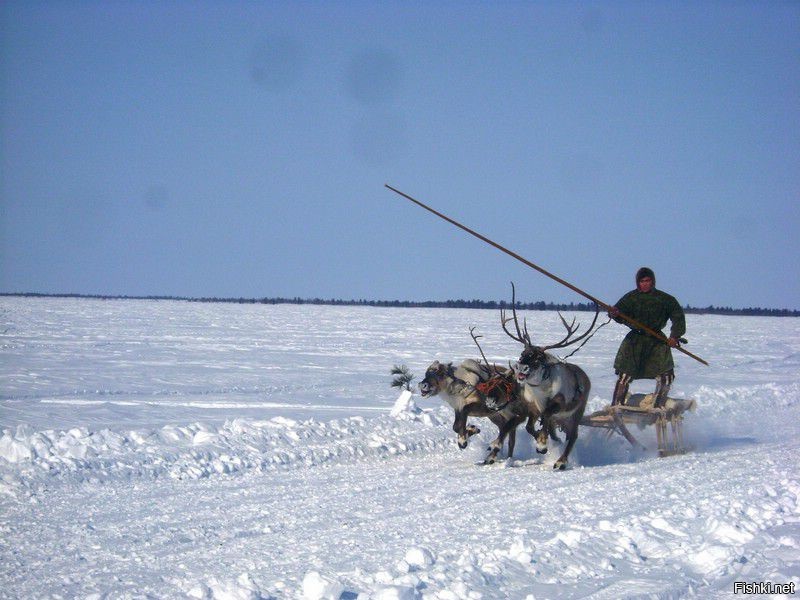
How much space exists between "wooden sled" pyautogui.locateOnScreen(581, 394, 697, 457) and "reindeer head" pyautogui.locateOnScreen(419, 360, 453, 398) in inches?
70.8

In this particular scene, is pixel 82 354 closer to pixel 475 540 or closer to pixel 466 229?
pixel 466 229

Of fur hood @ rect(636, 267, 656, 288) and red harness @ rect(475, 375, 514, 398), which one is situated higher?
fur hood @ rect(636, 267, 656, 288)

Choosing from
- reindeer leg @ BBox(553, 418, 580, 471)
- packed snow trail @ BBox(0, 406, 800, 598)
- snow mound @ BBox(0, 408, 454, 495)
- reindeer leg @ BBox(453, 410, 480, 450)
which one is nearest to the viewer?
packed snow trail @ BBox(0, 406, 800, 598)

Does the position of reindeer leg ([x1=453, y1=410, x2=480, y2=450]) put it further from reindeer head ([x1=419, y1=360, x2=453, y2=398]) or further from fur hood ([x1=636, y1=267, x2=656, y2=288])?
fur hood ([x1=636, y1=267, x2=656, y2=288])

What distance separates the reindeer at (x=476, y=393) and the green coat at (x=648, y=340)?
2.00 metres

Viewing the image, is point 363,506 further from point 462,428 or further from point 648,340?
point 648,340

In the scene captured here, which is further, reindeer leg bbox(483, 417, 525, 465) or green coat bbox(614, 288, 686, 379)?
green coat bbox(614, 288, 686, 379)

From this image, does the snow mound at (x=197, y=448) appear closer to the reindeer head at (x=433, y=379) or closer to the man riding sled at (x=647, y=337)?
the reindeer head at (x=433, y=379)

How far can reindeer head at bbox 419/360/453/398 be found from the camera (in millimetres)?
10742

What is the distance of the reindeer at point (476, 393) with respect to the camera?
10.7 meters

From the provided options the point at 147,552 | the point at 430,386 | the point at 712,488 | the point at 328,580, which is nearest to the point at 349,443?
the point at 430,386

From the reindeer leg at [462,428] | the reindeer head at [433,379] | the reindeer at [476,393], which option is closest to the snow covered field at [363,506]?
the reindeer leg at [462,428]

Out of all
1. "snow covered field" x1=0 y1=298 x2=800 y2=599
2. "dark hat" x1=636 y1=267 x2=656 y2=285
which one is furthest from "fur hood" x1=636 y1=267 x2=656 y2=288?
"snow covered field" x1=0 y1=298 x2=800 y2=599

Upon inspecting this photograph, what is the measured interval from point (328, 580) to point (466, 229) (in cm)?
671
